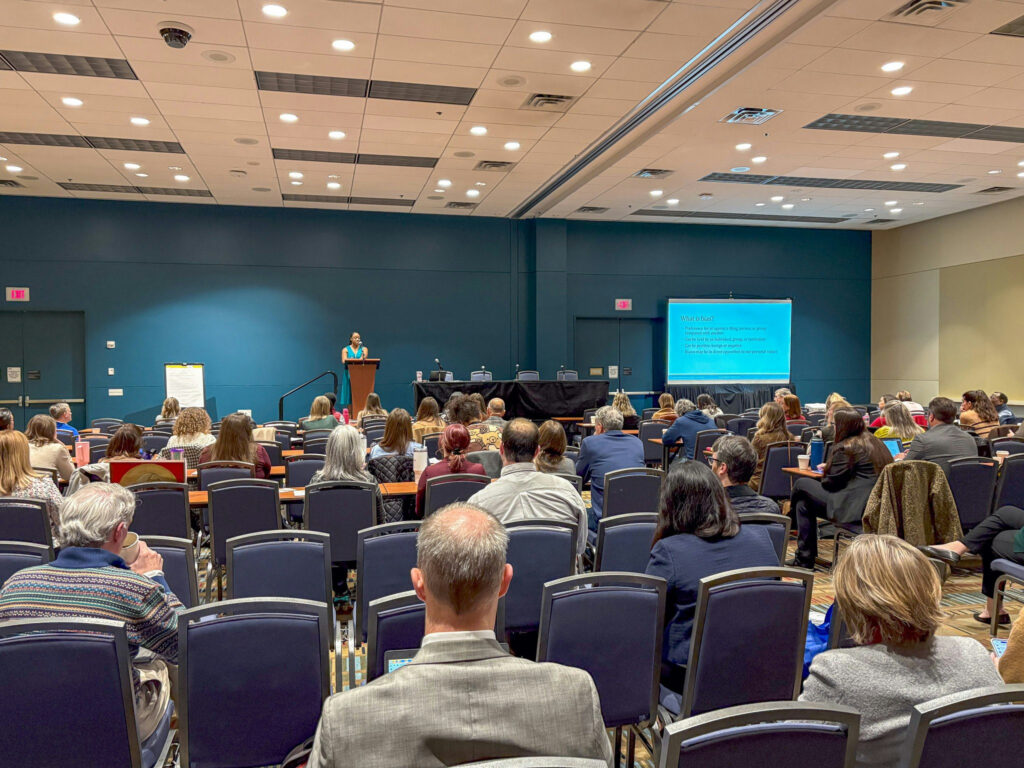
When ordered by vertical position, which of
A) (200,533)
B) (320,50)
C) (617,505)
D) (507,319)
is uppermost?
(320,50)

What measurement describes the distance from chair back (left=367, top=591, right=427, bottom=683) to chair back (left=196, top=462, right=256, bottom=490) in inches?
139

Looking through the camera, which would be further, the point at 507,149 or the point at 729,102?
the point at 507,149

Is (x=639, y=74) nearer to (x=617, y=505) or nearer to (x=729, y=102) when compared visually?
(x=729, y=102)

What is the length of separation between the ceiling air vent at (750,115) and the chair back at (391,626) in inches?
324

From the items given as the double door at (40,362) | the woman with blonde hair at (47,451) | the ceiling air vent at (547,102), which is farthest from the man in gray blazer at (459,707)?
the double door at (40,362)

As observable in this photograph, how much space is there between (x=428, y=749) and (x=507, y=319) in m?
14.9

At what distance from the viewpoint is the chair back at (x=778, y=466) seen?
6.91m

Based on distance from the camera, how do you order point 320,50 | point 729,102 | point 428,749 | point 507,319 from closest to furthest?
1. point 428,749
2. point 320,50
3. point 729,102
4. point 507,319

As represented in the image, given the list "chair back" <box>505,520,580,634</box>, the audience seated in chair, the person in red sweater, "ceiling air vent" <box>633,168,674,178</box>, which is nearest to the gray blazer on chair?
"chair back" <box>505,520,580,634</box>

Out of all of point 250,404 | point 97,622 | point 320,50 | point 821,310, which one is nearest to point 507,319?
point 250,404

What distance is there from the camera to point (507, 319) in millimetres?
16234

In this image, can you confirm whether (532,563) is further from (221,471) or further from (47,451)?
(47,451)

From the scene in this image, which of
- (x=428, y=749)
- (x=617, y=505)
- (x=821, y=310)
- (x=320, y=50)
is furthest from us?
(x=821, y=310)

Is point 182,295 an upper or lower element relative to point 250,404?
upper
